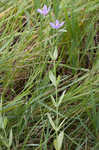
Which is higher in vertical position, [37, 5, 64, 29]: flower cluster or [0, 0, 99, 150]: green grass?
[37, 5, 64, 29]: flower cluster

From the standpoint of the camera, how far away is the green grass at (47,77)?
1.00m

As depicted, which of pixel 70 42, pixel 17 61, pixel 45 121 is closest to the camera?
pixel 45 121

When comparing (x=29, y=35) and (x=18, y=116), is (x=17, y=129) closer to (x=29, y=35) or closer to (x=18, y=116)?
(x=18, y=116)

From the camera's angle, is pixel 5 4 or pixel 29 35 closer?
pixel 29 35

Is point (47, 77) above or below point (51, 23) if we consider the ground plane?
below

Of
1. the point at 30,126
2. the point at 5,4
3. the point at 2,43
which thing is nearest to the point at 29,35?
the point at 2,43

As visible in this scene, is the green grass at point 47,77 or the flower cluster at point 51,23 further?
the flower cluster at point 51,23

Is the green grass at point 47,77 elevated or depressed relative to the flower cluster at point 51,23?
depressed

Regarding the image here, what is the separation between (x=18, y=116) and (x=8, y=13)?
2.02 ft

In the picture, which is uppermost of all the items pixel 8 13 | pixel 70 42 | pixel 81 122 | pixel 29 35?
pixel 8 13

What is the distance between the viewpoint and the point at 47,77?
1.10 metres

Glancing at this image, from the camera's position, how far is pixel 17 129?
0.99 metres

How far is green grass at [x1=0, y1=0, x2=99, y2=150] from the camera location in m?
1.00

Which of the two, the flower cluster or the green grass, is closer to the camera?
the green grass
